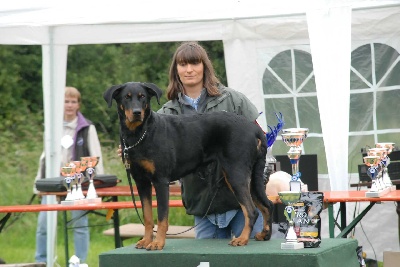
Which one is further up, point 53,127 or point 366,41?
point 366,41

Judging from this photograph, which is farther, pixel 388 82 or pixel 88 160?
pixel 388 82

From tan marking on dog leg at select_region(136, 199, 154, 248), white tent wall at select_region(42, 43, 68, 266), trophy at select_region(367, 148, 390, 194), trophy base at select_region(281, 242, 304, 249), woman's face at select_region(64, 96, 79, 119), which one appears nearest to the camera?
trophy base at select_region(281, 242, 304, 249)

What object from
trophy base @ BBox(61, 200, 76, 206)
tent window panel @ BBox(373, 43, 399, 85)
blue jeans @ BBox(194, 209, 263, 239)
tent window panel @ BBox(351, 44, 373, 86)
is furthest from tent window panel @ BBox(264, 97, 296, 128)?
blue jeans @ BBox(194, 209, 263, 239)

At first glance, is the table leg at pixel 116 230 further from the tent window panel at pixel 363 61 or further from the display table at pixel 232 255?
the display table at pixel 232 255

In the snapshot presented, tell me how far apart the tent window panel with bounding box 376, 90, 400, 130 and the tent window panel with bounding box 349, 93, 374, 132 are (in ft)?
0.21

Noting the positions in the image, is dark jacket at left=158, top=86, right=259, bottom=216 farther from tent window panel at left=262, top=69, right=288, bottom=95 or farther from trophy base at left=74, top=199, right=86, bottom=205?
tent window panel at left=262, top=69, right=288, bottom=95

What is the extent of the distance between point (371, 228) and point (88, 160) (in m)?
2.40

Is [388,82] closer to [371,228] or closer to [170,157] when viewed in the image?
[371,228]

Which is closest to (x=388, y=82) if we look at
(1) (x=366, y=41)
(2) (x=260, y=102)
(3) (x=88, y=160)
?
(1) (x=366, y=41)

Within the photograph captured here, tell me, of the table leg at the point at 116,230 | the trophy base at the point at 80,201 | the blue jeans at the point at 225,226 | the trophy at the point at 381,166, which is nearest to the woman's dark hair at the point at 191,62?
the blue jeans at the point at 225,226

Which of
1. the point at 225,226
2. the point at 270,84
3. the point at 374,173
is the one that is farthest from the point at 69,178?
the point at 225,226

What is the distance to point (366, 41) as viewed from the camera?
Answer: 7902 millimetres

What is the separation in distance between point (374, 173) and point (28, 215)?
5.88m

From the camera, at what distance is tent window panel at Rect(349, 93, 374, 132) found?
8008 mm
